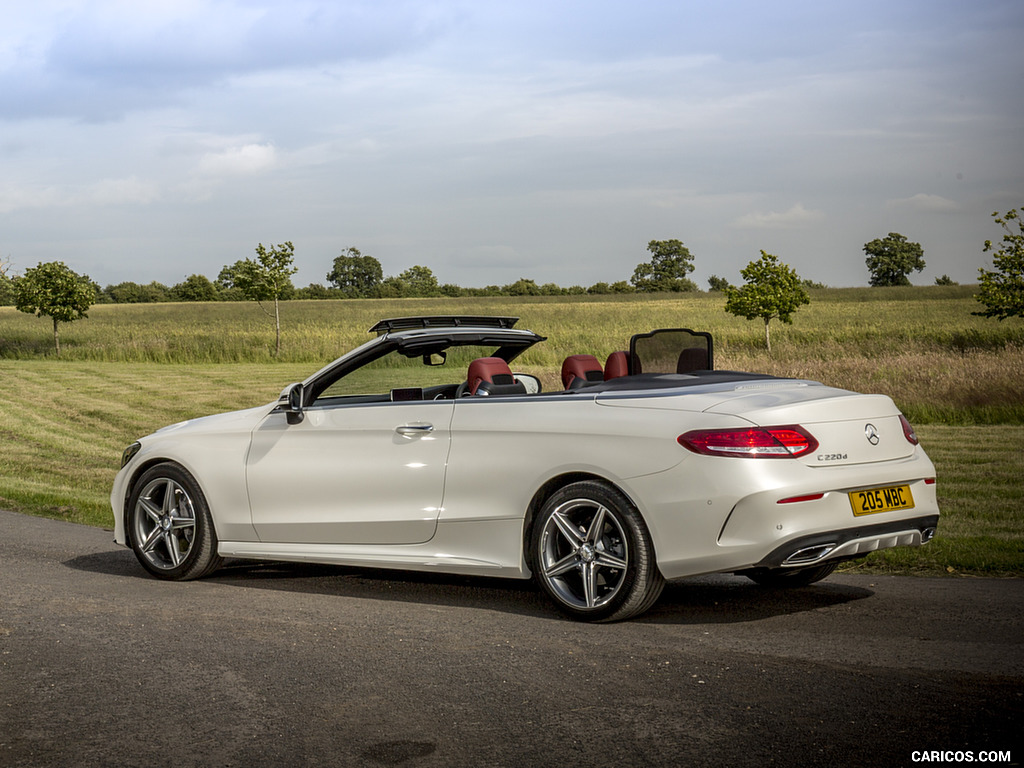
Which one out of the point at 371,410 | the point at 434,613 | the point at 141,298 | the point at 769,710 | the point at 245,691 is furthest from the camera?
the point at 141,298

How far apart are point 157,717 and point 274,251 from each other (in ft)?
128

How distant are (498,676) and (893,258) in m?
143

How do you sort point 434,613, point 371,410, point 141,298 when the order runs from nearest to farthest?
point 434,613
point 371,410
point 141,298

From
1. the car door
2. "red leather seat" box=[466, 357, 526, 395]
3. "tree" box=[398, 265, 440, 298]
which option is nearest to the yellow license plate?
"red leather seat" box=[466, 357, 526, 395]

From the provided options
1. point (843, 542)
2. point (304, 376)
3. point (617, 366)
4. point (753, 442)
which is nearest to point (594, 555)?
point (753, 442)

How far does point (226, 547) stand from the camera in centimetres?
717

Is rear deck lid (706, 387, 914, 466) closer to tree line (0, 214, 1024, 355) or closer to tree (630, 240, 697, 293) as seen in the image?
tree line (0, 214, 1024, 355)

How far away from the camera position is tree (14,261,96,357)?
4397cm

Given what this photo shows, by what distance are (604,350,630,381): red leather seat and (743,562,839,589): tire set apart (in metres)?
1.45

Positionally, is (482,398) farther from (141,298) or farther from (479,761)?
(141,298)

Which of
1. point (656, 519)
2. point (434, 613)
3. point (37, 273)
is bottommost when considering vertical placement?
point (434, 613)

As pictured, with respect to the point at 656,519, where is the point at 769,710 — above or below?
below

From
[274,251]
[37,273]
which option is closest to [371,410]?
[274,251]

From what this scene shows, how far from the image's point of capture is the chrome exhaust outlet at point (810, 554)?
17.4 ft
